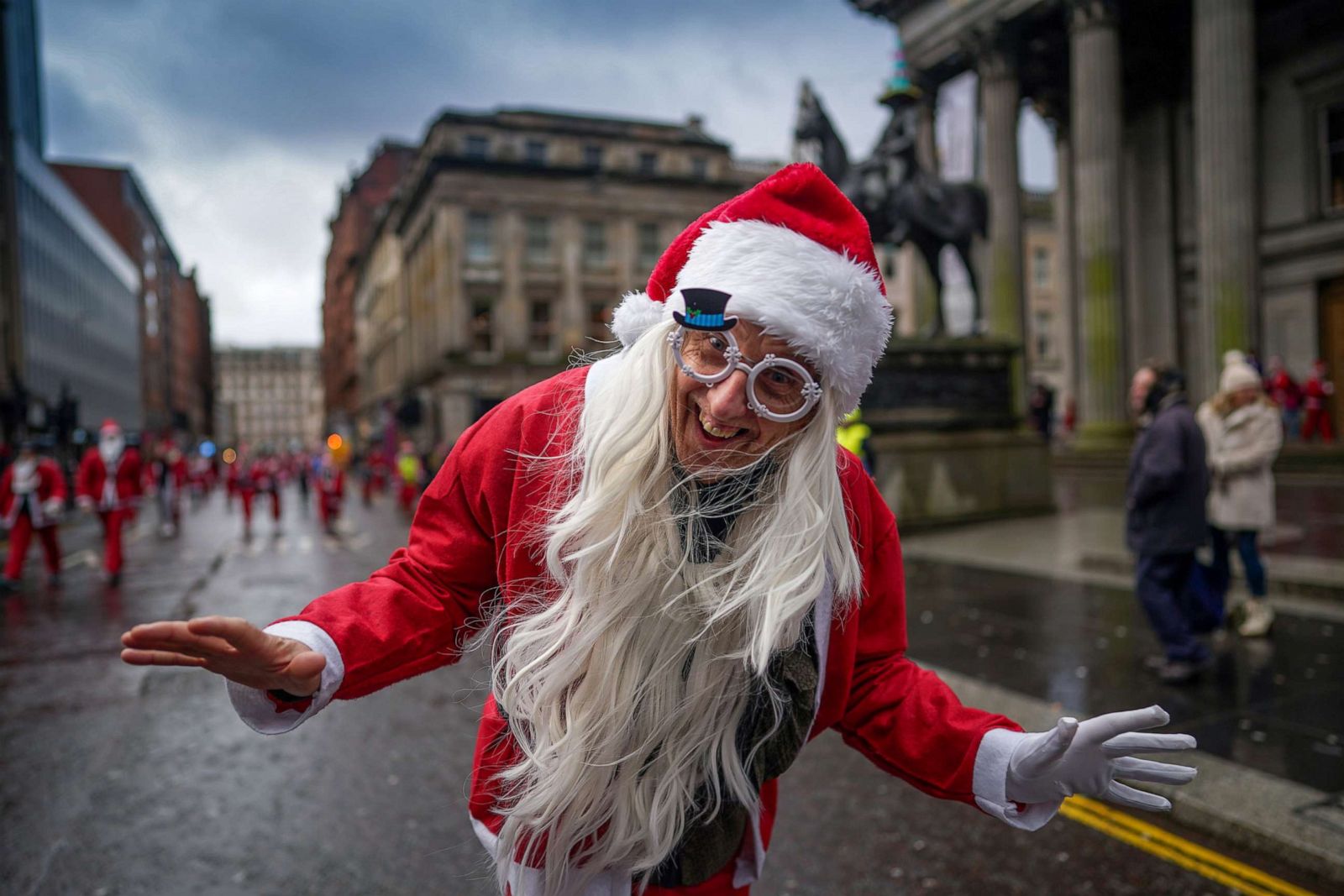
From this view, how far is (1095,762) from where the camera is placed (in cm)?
152

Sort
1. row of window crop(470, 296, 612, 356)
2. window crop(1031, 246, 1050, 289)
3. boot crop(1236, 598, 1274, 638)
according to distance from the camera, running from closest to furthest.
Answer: boot crop(1236, 598, 1274, 638) → row of window crop(470, 296, 612, 356) → window crop(1031, 246, 1050, 289)

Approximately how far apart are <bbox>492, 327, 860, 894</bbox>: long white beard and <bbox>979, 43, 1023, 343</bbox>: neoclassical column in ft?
74.4

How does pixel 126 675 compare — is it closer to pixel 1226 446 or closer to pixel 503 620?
pixel 503 620

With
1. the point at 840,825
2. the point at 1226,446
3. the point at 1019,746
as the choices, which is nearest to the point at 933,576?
the point at 1226,446

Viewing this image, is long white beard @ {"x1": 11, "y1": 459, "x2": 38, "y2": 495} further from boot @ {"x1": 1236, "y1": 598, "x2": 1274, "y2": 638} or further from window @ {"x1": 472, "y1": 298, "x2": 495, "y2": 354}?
window @ {"x1": 472, "y1": 298, "x2": 495, "y2": 354}

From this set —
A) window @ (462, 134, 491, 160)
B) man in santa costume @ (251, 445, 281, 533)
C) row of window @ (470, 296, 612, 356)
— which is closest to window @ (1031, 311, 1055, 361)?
row of window @ (470, 296, 612, 356)

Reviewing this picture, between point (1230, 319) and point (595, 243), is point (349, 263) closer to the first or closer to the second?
point (595, 243)

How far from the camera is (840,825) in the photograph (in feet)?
12.7

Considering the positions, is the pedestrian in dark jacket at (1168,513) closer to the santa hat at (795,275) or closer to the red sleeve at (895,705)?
the red sleeve at (895,705)

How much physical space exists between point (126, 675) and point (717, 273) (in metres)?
6.61

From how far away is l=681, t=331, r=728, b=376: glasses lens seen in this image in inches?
65.9

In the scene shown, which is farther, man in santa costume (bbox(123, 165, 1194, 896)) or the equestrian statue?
the equestrian statue

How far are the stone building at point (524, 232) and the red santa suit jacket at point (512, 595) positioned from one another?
1534 inches

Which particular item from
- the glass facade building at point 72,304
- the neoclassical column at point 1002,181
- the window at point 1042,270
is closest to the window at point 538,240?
the glass facade building at point 72,304
